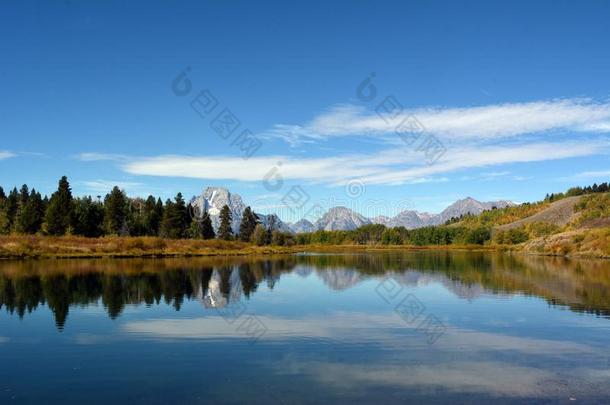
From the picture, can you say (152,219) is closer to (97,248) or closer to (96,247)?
(96,247)

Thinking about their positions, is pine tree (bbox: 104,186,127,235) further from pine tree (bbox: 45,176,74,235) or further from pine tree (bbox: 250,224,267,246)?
pine tree (bbox: 250,224,267,246)

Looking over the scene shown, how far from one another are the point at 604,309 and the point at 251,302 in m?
25.8

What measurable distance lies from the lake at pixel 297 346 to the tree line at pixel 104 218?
8503cm

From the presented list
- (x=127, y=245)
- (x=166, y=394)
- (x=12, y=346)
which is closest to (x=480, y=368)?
(x=166, y=394)

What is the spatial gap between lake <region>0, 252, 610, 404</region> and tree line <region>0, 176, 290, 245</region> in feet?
279

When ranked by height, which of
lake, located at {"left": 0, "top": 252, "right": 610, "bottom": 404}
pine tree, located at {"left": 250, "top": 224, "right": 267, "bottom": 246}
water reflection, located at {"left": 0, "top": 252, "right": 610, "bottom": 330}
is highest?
pine tree, located at {"left": 250, "top": 224, "right": 267, "bottom": 246}

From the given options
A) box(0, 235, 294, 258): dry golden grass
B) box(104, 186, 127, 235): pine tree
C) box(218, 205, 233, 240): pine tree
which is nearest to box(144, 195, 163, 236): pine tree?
box(104, 186, 127, 235): pine tree

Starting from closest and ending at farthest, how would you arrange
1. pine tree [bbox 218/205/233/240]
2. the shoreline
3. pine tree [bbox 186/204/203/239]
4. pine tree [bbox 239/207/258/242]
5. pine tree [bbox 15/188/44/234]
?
the shoreline, pine tree [bbox 15/188/44/234], pine tree [bbox 186/204/203/239], pine tree [bbox 218/205/233/240], pine tree [bbox 239/207/258/242]

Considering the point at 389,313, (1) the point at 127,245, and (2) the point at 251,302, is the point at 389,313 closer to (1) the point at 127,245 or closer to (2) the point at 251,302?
(2) the point at 251,302

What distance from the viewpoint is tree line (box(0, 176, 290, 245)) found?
4926 inches

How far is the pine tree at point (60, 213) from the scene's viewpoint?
123m

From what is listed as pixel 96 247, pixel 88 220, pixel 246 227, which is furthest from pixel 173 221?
pixel 96 247

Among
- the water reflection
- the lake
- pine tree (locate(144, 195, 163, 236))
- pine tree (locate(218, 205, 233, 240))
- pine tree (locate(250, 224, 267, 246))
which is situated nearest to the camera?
the lake

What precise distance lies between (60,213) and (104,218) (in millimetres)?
20116
